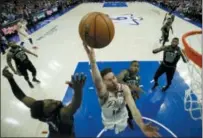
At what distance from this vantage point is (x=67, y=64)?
7480 millimetres

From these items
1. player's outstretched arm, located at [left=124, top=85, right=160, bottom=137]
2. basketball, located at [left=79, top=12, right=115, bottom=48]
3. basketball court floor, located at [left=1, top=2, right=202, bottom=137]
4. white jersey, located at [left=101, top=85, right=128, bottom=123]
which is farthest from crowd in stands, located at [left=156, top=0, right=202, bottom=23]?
player's outstretched arm, located at [left=124, top=85, right=160, bottom=137]

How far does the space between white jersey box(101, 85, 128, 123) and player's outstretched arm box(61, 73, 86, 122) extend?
1.93 feet

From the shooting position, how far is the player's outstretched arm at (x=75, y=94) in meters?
1.89

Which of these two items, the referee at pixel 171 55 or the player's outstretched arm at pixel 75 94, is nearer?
the player's outstretched arm at pixel 75 94

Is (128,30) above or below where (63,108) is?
below

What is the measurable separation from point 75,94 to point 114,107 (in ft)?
3.06

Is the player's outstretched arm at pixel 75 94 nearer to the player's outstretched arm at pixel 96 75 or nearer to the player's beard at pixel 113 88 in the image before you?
the player's outstretched arm at pixel 96 75

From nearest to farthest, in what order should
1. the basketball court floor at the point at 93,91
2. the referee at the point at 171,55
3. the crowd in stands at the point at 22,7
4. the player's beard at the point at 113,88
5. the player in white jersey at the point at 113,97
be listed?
the player in white jersey at the point at 113,97 → the player's beard at the point at 113,88 → the basketball court floor at the point at 93,91 → the referee at the point at 171,55 → the crowd in stands at the point at 22,7

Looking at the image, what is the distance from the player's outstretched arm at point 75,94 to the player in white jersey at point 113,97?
15.5 inches

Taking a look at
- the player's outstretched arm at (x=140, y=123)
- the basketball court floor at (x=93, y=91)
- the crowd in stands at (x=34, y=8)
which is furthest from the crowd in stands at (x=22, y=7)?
the player's outstretched arm at (x=140, y=123)

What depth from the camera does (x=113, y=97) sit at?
266 cm

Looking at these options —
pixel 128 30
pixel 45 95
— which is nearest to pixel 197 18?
pixel 128 30

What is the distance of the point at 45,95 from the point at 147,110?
2717 mm

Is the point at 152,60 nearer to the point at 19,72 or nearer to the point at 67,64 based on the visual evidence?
the point at 67,64
